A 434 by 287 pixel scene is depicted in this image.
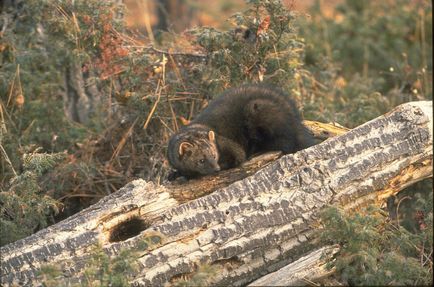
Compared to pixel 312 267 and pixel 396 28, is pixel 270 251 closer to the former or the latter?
pixel 312 267

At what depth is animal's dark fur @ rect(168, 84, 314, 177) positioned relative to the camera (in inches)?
302

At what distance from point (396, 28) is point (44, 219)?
8114 mm

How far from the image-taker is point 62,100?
9773mm

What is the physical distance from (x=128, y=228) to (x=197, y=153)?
1.63m

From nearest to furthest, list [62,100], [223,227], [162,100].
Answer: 1. [223,227]
2. [162,100]
3. [62,100]

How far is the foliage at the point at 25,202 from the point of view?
6980 millimetres

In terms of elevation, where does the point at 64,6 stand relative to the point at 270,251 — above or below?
above

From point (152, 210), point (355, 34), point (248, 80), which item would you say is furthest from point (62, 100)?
point (355, 34)

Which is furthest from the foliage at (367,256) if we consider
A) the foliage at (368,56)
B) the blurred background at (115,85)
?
the foliage at (368,56)

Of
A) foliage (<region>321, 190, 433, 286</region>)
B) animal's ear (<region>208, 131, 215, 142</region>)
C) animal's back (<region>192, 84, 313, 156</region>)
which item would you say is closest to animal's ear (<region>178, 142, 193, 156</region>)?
animal's ear (<region>208, 131, 215, 142</region>)

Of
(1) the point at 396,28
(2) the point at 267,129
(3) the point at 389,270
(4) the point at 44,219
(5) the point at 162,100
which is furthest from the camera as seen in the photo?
(1) the point at 396,28

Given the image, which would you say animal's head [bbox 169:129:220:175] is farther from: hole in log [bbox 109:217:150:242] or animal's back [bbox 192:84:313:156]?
hole in log [bbox 109:217:150:242]

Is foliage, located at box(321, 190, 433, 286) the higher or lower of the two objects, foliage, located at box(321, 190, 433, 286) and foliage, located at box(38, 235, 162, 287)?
the lower

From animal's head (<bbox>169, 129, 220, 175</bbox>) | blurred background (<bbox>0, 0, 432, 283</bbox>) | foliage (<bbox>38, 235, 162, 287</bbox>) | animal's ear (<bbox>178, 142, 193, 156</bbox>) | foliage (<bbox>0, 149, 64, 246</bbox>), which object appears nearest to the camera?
foliage (<bbox>38, 235, 162, 287</bbox>)
